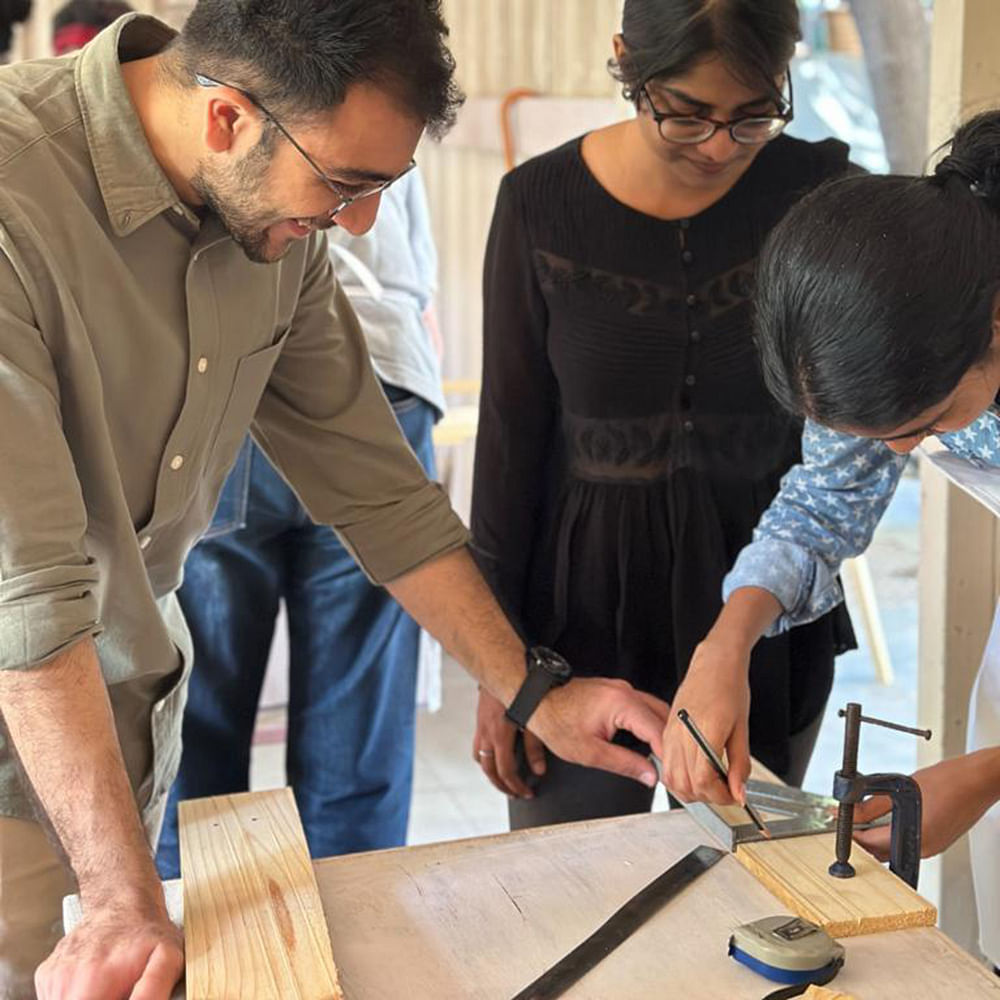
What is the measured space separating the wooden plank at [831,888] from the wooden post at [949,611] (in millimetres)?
774

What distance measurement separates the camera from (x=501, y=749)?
1835 millimetres

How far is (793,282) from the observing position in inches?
47.3

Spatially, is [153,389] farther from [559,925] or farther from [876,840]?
[876,840]

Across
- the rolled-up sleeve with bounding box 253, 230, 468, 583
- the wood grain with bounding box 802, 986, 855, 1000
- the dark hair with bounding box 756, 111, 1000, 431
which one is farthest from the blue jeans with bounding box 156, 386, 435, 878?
the wood grain with bounding box 802, 986, 855, 1000

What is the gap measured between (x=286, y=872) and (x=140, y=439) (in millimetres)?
460

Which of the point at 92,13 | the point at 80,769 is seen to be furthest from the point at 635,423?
the point at 92,13

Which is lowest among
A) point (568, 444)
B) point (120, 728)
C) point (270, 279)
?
point (120, 728)

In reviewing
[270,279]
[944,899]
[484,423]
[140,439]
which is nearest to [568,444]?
[484,423]

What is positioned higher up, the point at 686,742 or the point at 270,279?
the point at 270,279

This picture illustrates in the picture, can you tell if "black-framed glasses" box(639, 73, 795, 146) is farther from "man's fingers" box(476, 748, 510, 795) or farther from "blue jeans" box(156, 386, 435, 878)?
"blue jeans" box(156, 386, 435, 878)

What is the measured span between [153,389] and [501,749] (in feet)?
2.18

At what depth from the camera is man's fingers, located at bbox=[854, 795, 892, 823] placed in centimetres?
144

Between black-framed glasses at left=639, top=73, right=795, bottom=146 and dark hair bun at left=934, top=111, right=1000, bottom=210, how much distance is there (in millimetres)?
387

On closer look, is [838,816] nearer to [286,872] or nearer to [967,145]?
[286,872]
